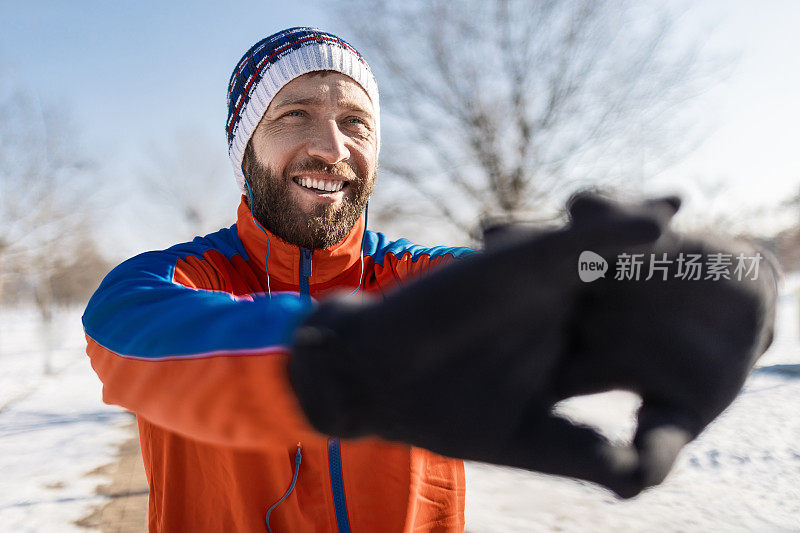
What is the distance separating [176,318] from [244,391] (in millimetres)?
160

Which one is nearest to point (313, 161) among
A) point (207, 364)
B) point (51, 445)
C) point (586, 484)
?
point (207, 364)

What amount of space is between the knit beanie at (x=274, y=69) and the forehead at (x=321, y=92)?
2 centimetres

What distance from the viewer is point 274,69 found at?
1622 mm

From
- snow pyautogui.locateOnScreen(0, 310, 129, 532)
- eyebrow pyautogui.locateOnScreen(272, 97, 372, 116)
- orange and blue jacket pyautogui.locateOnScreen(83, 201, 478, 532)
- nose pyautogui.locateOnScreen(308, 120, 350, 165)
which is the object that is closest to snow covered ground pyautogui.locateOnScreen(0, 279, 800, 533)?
snow pyautogui.locateOnScreen(0, 310, 129, 532)

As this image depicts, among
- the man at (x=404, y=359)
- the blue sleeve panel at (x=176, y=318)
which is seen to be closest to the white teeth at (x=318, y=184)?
the man at (x=404, y=359)

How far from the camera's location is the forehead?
1.52 meters

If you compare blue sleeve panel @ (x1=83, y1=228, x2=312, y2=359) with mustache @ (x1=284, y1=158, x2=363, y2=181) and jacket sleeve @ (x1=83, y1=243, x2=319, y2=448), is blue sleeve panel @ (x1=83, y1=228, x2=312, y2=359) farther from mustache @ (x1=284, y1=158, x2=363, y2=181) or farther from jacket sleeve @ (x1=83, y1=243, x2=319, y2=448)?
mustache @ (x1=284, y1=158, x2=363, y2=181)

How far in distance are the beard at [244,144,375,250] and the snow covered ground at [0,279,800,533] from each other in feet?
4.09

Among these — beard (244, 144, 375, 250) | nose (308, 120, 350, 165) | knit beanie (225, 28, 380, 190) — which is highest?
knit beanie (225, 28, 380, 190)

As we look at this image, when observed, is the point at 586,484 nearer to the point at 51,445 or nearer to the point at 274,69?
the point at 274,69

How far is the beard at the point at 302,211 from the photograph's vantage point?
58.5 inches

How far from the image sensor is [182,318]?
23.0 inches

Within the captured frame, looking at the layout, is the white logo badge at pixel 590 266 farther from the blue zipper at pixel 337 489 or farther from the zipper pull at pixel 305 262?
the zipper pull at pixel 305 262

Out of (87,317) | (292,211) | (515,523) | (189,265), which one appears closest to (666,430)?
(87,317)
